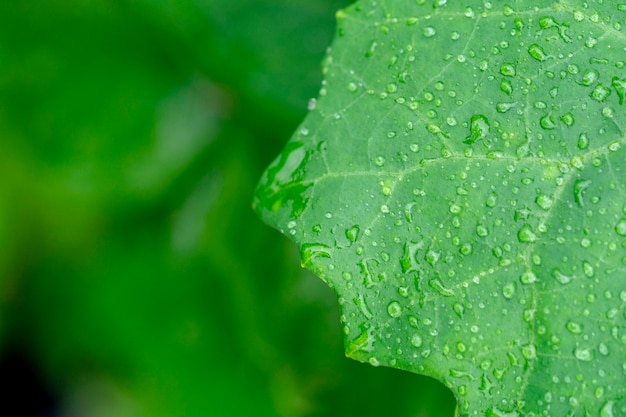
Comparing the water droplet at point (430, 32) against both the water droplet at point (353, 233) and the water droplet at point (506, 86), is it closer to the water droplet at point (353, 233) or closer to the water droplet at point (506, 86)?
the water droplet at point (506, 86)

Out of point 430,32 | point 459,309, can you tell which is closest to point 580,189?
point 459,309

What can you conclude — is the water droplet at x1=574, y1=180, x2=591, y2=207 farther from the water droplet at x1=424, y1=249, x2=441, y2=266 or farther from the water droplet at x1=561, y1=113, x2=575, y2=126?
the water droplet at x1=424, y1=249, x2=441, y2=266

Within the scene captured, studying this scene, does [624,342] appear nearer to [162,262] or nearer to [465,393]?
[465,393]

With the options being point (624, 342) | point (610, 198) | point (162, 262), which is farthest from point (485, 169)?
point (162, 262)

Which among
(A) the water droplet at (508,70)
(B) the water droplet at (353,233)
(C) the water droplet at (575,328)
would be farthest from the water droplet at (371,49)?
(C) the water droplet at (575,328)

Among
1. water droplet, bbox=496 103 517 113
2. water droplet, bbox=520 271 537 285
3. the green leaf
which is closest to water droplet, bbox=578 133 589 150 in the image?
the green leaf

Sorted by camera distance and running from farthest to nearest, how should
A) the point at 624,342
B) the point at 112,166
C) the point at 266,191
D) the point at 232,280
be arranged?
the point at 112,166
the point at 232,280
the point at 266,191
the point at 624,342
